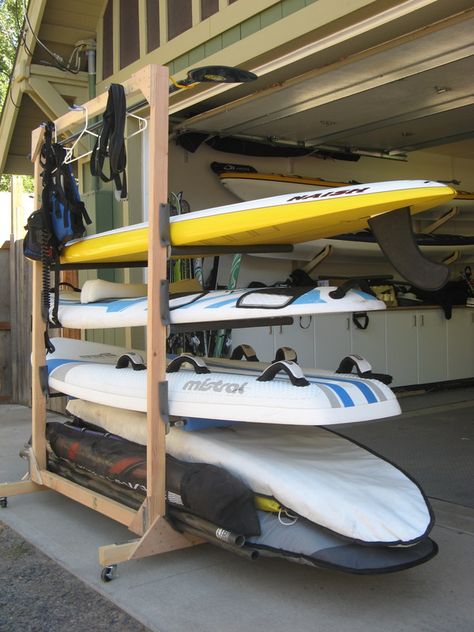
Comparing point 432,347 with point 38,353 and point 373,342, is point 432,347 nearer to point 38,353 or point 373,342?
point 373,342

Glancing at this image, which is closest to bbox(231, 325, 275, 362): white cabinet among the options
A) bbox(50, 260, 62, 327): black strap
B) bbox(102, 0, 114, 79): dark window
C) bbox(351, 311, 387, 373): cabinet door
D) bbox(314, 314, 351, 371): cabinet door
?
bbox(314, 314, 351, 371): cabinet door

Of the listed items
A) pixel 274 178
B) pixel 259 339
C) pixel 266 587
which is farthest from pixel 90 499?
pixel 274 178

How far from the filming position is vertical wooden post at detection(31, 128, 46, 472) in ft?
16.1

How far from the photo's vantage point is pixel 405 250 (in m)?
3.53

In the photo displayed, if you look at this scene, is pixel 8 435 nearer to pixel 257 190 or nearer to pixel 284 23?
pixel 257 190

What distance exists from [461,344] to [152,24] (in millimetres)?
5579

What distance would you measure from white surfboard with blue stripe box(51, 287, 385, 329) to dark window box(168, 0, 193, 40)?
3203 millimetres

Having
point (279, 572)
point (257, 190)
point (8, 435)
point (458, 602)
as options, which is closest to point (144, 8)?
point (257, 190)

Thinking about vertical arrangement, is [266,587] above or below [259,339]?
below

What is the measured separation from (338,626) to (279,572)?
0.63 metres

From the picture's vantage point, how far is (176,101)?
6.54 m

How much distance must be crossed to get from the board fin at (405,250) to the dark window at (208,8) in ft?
10.8

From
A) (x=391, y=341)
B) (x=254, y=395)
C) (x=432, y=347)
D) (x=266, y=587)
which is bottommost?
(x=266, y=587)

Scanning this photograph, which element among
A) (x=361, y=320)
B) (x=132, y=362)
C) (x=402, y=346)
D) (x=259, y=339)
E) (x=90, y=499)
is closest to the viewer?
(x=90, y=499)
